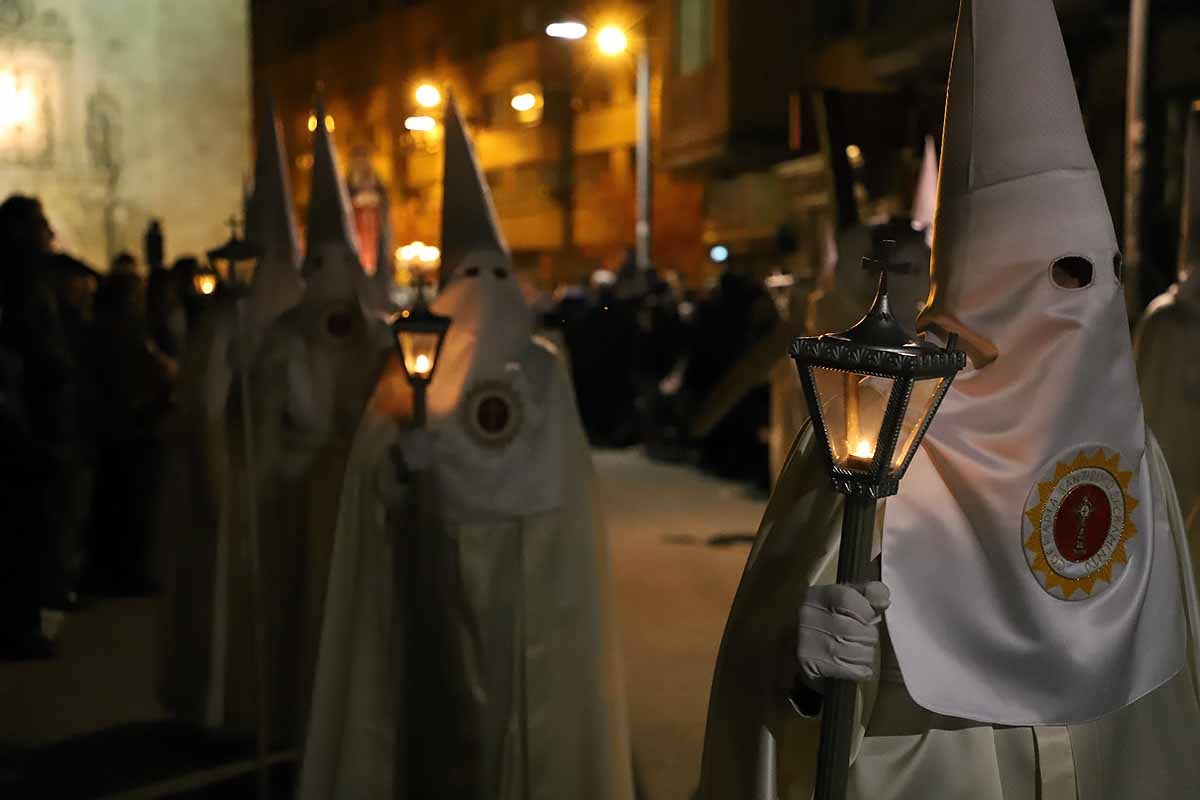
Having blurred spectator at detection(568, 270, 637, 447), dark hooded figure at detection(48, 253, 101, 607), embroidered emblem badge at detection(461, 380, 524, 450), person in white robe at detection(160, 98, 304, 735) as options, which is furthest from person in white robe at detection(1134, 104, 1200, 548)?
blurred spectator at detection(568, 270, 637, 447)

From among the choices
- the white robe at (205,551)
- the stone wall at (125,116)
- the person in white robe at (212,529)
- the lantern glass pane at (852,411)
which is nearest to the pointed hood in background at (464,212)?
the person in white robe at (212,529)

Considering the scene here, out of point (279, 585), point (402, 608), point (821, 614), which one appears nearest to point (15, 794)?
point (279, 585)

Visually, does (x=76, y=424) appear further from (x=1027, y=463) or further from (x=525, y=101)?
(x=525, y=101)

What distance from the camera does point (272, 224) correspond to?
685 cm

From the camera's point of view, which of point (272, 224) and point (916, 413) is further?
point (272, 224)

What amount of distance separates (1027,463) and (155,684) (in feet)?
17.2

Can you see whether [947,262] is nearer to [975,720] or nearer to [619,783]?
[975,720]

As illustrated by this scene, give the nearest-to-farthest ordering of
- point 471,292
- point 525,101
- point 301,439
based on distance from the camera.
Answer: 1. point 471,292
2. point 301,439
3. point 525,101

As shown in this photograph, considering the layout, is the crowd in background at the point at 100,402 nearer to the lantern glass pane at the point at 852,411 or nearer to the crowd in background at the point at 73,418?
the crowd in background at the point at 73,418

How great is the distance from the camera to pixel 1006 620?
2.59 m

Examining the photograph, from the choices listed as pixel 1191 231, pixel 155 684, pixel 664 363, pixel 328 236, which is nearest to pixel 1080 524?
pixel 1191 231

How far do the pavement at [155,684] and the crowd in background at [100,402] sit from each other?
0.45 metres

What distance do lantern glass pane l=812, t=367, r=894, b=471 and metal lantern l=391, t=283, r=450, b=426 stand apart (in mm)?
2343

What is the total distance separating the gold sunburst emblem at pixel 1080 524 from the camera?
2.56 metres
